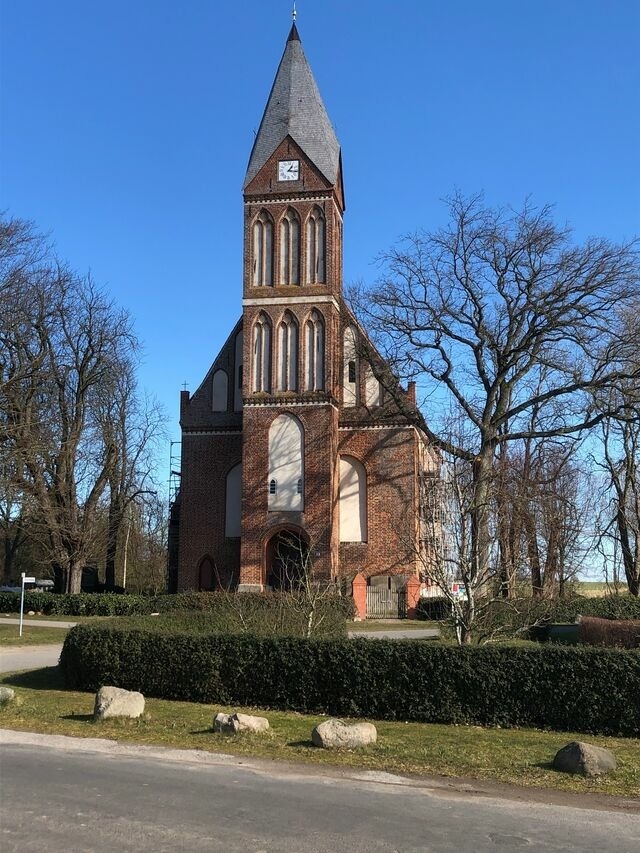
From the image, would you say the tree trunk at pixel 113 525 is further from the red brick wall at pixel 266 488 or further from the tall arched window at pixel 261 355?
the tall arched window at pixel 261 355

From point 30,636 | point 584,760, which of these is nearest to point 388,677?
point 584,760

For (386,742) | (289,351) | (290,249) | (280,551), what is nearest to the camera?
(386,742)

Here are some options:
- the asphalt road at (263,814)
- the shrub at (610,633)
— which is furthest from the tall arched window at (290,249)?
the asphalt road at (263,814)

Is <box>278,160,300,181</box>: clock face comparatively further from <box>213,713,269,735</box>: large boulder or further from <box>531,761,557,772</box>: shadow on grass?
<box>531,761,557,772</box>: shadow on grass

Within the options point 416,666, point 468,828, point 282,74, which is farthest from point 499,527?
point 282,74

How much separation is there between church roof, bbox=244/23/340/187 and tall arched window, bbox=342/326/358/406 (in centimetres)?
684

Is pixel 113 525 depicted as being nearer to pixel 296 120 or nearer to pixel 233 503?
pixel 233 503

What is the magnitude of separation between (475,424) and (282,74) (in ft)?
62.6

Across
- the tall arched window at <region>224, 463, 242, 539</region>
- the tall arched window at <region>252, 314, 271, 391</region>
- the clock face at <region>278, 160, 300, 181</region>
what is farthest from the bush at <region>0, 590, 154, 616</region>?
the clock face at <region>278, 160, 300, 181</region>

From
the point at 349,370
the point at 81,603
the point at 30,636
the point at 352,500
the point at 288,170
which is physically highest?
the point at 288,170

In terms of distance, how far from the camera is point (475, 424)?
111 feet

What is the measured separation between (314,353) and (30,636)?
16.3 metres

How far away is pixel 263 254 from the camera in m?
36.7

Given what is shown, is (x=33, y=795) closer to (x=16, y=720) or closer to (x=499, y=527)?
(x=16, y=720)
